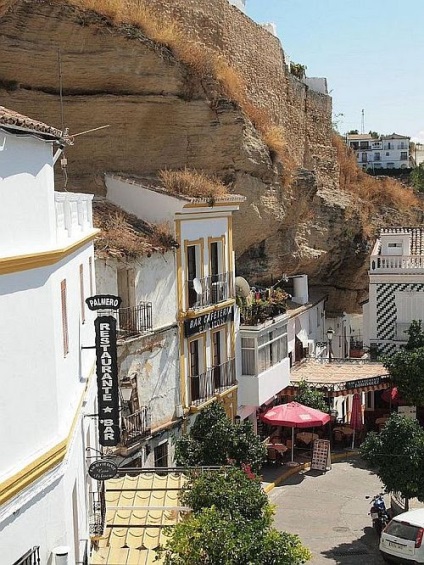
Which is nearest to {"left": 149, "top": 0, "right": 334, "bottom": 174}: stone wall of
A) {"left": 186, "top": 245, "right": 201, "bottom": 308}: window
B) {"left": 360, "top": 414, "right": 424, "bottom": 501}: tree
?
{"left": 186, "top": 245, "right": 201, "bottom": 308}: window

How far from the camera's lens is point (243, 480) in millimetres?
13836

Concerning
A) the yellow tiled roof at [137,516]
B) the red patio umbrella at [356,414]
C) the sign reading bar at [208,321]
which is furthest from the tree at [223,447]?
the red patio umbrella at [356,414]

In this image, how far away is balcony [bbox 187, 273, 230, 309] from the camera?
24766 mm

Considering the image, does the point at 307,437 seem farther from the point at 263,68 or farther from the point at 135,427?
the point at 263,68

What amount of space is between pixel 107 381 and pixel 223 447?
9040mm

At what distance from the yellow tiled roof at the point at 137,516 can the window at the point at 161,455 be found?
5137mm

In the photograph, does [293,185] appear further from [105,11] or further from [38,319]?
[38,319]

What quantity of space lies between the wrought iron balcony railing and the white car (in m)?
7.19

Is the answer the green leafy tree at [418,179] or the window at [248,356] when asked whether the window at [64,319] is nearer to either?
the window at [248,356]

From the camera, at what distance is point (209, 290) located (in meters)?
25.5

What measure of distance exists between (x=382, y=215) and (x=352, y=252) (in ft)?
15.3

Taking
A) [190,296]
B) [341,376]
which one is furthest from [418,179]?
[190,296]

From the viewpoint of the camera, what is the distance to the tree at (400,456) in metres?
19.7

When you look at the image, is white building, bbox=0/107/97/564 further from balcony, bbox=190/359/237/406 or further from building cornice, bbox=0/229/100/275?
balcony, bbox=190/359/237/406
